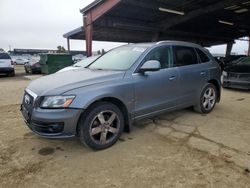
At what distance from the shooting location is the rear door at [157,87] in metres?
3.51

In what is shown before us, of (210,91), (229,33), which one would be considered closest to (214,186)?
(210,91)

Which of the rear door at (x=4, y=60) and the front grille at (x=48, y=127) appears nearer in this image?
the front grille at (x=48, y=127)

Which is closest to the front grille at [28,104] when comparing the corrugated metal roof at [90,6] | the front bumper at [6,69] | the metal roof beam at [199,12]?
the corrugated metal roof at [90,6]

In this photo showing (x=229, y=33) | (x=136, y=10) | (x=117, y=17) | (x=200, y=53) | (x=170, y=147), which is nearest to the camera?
(x=170, y=147)

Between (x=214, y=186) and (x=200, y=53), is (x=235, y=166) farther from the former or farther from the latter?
(x=200, y=53)

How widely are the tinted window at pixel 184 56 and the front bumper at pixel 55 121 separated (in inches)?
94.6

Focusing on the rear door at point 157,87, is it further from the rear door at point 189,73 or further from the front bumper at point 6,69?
the front bumper at point 6,69

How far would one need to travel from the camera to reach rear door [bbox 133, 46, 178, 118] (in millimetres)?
3508

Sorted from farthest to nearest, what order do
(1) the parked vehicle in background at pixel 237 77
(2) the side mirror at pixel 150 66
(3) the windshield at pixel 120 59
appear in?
(1) the parked vehicle in background at pixel 237 77, (3) the windshield at pixel 120 59, (2) the side mirror at pixel 150 66

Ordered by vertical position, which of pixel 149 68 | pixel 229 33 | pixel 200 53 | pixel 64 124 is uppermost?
pixel 229 33

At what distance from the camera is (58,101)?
280 centimetres

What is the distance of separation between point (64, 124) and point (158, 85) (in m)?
1.81

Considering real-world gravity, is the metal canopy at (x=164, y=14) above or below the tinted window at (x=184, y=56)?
above

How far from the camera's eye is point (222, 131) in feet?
12.7
